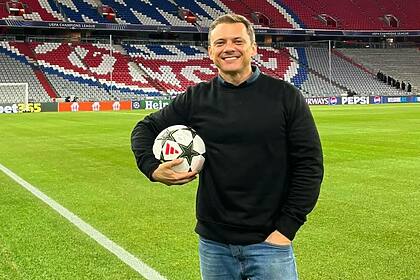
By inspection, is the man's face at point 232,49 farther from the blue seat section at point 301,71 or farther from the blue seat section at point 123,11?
the blue seat section at point 123,11

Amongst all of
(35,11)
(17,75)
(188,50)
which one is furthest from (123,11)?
(17,75)

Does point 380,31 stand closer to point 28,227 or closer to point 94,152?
point 94,152

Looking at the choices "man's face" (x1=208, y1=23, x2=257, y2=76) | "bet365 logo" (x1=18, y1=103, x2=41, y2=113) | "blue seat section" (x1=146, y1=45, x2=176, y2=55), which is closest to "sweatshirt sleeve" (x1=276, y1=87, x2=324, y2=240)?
"man's face" (x1=208, y1=23, x2=257, y2=76)

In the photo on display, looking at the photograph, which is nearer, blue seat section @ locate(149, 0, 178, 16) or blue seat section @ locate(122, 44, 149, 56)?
blue seat section @ locate(122, 44, 149, 56)

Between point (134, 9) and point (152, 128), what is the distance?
62408 millimetres

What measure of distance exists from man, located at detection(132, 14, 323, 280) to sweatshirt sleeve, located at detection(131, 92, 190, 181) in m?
0.19

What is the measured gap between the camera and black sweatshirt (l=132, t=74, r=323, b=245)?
2906 mm

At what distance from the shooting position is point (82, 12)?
6034 cm

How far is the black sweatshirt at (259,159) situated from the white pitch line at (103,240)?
96.7 inches

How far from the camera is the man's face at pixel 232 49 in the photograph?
2939 mm

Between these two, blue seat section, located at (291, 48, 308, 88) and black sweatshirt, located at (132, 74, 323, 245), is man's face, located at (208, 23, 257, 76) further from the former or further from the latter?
blue seat section, located at (291, 48, 308, 88)

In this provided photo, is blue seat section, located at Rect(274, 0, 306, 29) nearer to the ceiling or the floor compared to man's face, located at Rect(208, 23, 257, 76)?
nearer to the ceiling

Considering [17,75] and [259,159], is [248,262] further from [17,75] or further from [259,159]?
[17,75]

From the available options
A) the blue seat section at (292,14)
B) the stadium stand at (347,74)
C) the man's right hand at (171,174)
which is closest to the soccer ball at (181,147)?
the man's right hand at (171,174)
